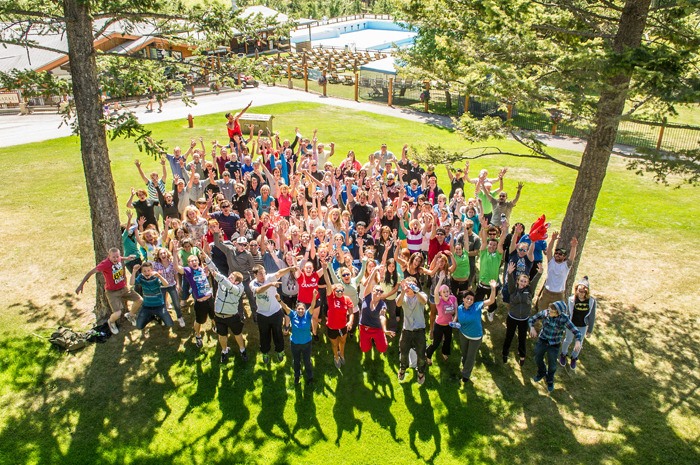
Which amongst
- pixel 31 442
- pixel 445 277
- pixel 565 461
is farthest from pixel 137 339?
pixel 565 461

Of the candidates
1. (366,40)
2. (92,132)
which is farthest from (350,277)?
(366,40)

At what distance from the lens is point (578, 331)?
7641mm

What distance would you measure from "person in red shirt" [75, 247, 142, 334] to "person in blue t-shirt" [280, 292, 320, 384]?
3307 mm

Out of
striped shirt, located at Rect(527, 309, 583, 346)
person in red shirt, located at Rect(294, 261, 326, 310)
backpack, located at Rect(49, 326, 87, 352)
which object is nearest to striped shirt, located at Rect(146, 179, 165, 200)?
backpack, located at Rect(49, 326, 87, 352)

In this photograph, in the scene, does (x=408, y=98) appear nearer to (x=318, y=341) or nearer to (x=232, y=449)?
(x=318, y=341)

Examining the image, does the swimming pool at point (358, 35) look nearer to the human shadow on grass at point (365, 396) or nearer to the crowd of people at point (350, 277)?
the crowd of people at point (350, 277)

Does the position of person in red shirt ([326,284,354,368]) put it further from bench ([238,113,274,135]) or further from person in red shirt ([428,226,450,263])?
bench ([238,113,274,135])

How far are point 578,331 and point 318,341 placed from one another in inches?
175

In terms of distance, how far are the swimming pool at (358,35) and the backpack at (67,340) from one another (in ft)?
140

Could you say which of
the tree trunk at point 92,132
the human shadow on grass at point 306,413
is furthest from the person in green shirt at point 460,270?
the tree trunk at point 92,132

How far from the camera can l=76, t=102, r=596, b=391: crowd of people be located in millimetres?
7906

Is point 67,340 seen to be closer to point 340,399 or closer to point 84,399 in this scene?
point 84,399

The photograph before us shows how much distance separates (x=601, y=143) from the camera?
8625 mm

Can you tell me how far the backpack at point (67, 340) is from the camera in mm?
8727
